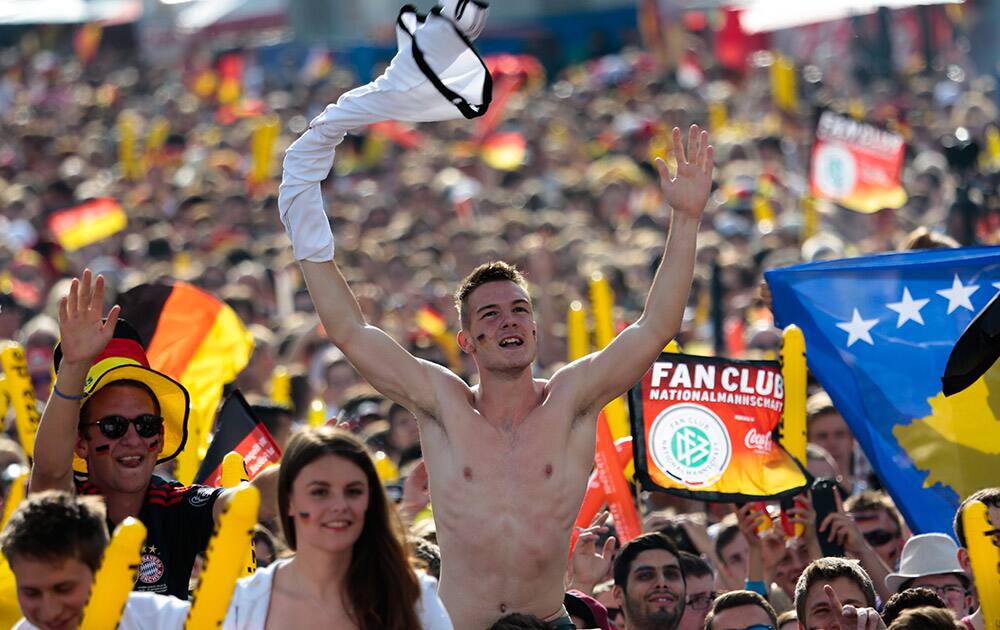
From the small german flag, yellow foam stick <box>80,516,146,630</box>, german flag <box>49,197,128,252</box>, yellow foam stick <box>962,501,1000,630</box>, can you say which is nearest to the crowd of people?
german flag <box>49,197,128,252</box>

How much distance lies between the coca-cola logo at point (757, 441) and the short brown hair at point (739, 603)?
38.9 inches

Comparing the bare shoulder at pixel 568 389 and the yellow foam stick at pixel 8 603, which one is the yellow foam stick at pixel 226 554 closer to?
the yellow foam stick at pixel 8 603

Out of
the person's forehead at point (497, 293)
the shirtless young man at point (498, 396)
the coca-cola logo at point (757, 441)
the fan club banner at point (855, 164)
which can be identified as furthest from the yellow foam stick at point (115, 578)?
the fan club banner at point (855, 164)

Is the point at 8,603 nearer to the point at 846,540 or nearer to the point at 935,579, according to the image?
Result: the point at 935,579

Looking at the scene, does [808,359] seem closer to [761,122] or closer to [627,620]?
[627,620]

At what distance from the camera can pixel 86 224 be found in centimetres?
1608

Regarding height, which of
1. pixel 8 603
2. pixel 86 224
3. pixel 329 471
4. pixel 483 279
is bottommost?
pixel 8 603

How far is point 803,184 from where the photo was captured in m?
18.5

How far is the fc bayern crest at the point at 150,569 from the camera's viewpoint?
5.66 metres

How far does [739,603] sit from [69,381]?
2612mm

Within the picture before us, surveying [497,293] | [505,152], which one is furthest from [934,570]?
[505,152]

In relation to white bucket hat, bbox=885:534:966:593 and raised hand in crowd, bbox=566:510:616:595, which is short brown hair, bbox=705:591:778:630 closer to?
raised hand in crowd, bbox=566:510:616:595

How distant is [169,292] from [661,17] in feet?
64.5

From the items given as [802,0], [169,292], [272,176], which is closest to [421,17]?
[169,292]
